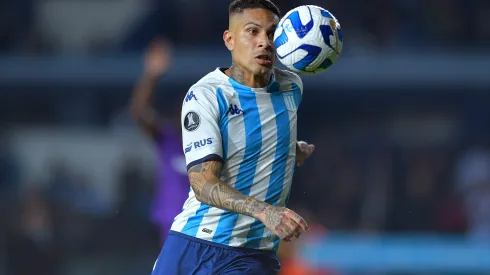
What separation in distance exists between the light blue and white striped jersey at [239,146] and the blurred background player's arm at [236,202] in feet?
0.24

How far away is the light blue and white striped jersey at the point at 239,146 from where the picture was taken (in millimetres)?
4668

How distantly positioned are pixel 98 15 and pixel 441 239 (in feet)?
18.0

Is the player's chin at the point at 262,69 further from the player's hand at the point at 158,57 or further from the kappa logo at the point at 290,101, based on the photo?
the player's hand at the point at 158,57

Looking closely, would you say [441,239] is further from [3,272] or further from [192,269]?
[192,269]

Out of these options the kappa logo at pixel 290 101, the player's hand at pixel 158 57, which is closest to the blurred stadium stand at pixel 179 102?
the player's hand at pixel 158 57

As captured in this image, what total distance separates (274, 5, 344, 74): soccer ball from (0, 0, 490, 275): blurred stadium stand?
736 cm

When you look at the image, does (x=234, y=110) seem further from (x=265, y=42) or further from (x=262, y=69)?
(x=265, y=42)

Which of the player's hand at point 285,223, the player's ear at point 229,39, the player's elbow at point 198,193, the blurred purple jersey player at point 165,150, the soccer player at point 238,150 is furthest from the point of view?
the blurred purple jersey player at point 165,150

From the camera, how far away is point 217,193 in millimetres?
4488

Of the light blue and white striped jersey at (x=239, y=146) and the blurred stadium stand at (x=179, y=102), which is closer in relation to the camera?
the light blue and white striped jersey at (x=239, y=146)

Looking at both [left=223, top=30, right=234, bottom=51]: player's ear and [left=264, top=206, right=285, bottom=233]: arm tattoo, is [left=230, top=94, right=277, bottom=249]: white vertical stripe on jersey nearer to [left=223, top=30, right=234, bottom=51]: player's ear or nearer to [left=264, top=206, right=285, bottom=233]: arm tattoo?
[left=223, top=30, right=234, bottom=51]: player's ear

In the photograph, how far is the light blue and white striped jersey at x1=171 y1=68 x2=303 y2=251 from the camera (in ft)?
15.3

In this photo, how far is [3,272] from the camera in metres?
12.3

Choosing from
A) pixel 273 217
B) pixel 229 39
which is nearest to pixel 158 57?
pixel 229 39
